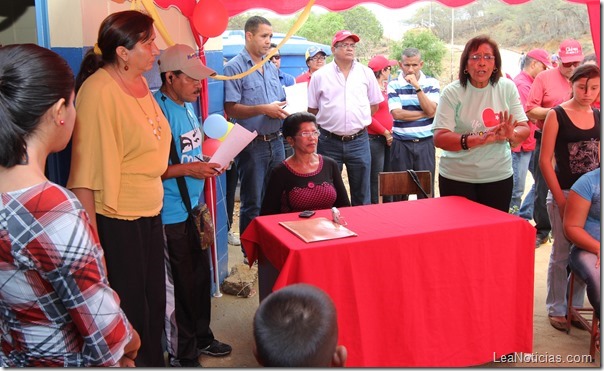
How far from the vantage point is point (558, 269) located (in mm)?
3430

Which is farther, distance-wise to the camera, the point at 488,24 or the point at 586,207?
the point at 488,24

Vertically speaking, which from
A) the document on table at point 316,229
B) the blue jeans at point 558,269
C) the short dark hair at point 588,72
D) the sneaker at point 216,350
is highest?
the short dark hair at point 588,72

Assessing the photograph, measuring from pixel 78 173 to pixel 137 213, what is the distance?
31cm

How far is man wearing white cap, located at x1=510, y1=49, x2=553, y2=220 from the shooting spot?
5402 millimetres

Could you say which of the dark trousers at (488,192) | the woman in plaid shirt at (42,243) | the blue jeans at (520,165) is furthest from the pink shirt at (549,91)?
the woman in plaid shirt at (42,243)

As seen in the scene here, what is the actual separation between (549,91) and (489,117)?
1823 mm

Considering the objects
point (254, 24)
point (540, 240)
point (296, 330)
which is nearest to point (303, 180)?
point (254, 24)

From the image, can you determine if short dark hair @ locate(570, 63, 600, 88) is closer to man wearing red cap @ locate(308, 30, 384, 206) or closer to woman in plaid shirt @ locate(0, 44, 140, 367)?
man wearing red cap @ locate(308, 30, 384, 206)

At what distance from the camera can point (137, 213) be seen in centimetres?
232

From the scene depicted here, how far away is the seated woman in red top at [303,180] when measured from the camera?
3.27 meters

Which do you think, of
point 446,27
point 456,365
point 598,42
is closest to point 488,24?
point 446,27

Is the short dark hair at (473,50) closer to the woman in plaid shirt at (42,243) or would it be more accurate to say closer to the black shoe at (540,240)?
the black shoe at (540,240)

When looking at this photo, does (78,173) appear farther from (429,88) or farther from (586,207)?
(429,88)

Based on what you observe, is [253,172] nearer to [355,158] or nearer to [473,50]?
[355,158]
